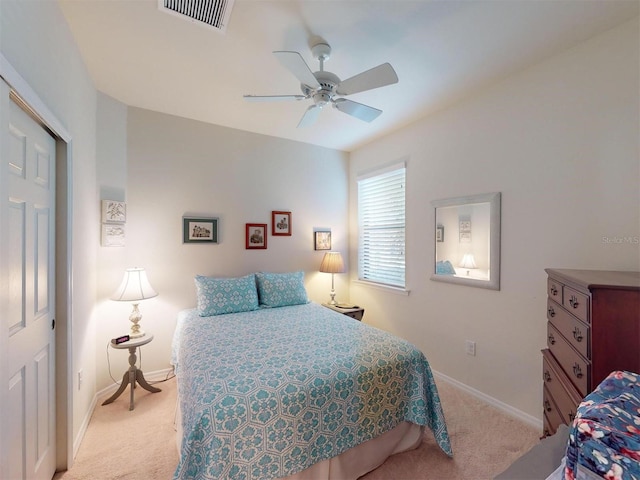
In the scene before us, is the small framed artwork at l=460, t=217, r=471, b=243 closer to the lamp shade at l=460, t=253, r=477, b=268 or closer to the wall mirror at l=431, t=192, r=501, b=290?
the wall mirror at l=431, t=192, r=501, b=290

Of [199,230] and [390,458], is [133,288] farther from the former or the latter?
[390,458]

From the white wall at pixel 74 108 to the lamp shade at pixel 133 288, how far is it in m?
0.21

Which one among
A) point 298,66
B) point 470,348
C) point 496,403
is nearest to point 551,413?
point 496,403

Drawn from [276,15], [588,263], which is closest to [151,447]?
[276,15]

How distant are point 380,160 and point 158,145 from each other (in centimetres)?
257

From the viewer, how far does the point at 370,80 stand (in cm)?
175

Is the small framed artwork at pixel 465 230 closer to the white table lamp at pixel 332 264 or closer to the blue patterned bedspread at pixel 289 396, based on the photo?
the blue patterned bedspread at pixel 289 396

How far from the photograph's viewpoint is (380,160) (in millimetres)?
3615

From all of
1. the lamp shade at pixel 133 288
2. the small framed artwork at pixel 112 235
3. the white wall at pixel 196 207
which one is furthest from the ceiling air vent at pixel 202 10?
the lamp shade at pixel 133 288

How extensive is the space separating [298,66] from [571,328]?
2.05 meters

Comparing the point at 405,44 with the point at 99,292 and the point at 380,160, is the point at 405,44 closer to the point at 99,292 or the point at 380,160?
the point at 380,160

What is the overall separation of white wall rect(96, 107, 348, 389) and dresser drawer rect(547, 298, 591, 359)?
266 cm

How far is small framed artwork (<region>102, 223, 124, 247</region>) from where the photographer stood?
2543 mm

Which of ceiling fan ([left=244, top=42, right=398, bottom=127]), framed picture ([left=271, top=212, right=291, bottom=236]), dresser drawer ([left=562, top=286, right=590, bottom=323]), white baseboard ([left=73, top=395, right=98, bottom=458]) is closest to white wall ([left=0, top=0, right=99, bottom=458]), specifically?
white baseboard ([left=73, top=395, right=98, bottom=458])
